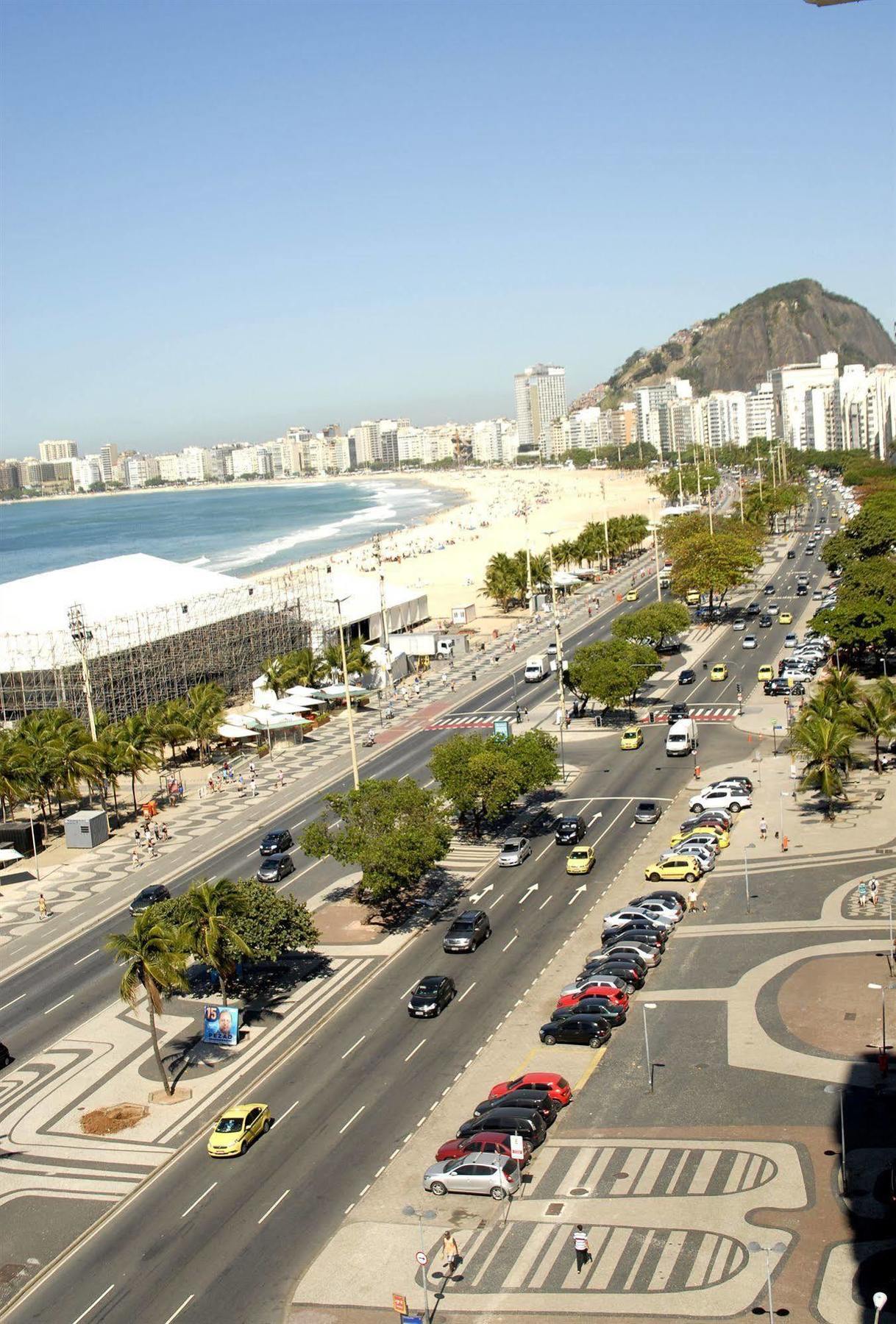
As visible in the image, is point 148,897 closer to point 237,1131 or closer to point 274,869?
point 274,869

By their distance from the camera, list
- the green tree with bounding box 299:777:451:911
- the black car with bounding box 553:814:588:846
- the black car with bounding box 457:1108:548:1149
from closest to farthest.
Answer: the black car with bounding box 457:1108:548:1149
the green tree with bounding box 299:777:451:911
the black car with bounding box 553:814:588:846

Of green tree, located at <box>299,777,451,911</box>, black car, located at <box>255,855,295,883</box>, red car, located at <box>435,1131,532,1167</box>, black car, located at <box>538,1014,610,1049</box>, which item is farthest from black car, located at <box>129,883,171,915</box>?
red car, located at <box>435,1131,532,1167</box>

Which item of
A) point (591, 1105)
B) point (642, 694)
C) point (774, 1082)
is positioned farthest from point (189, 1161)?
point (642, 694)

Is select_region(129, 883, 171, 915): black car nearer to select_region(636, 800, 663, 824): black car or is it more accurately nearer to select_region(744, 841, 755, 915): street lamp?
select_region(636, 800, 663, 824): black car

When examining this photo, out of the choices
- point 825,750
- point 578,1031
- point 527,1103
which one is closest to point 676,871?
point 825,750

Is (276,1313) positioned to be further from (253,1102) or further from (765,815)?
(765,815)
